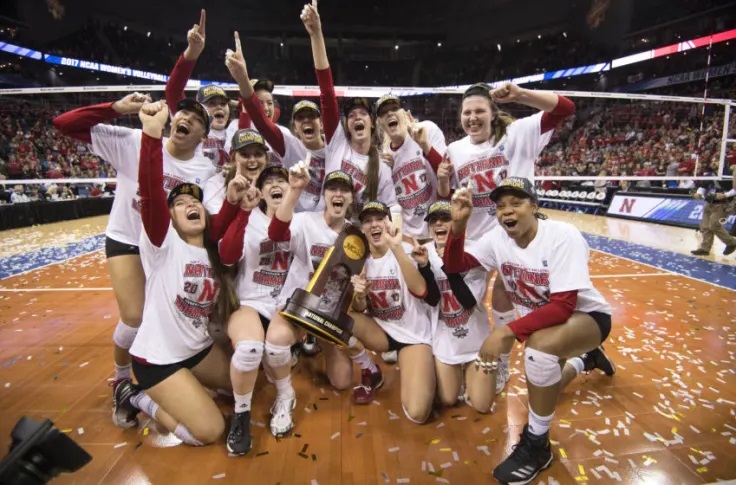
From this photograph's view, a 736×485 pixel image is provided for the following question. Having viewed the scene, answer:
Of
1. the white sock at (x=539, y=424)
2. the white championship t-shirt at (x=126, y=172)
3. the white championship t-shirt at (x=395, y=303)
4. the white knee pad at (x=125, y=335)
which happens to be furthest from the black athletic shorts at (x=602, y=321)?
the white knee pad at (x=125, y=335)

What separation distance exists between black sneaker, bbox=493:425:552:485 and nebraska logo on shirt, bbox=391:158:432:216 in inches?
75.7

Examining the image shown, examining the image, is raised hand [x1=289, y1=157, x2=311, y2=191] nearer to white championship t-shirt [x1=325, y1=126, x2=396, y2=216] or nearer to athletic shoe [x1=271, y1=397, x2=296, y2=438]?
white championship t-shirt [x1=325, y1=126, x2=396, y2=216]

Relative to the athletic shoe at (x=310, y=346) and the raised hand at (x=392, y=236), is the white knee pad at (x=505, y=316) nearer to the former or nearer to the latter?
the raised hand at (x=392, y=236)

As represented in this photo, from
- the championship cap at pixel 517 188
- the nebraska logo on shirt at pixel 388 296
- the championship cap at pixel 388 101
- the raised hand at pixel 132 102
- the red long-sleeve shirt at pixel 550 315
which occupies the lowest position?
the nebraska logo on shirt at pixel 388 296

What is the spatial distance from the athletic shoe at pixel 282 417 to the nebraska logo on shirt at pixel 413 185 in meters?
1.87

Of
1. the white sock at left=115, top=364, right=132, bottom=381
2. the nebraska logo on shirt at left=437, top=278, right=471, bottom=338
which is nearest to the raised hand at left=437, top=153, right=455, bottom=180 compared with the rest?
the nebraska logo on shirt at left=437, top=278, right=471, bottom=338

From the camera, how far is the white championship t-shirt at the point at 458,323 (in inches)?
117

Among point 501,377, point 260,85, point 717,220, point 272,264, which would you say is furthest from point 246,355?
point 717,220

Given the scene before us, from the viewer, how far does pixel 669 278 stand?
5.86 meters

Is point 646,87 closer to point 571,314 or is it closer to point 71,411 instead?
point 571,314

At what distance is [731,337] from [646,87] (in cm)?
2544

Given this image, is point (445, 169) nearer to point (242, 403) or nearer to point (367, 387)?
point (367, 387)

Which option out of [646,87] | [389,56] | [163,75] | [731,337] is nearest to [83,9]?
[163,75]

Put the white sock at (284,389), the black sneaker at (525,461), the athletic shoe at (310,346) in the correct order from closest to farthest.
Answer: the black sneaker at (525,461) < the white sock at (284,389) < the athletic shoe at (310,346)
